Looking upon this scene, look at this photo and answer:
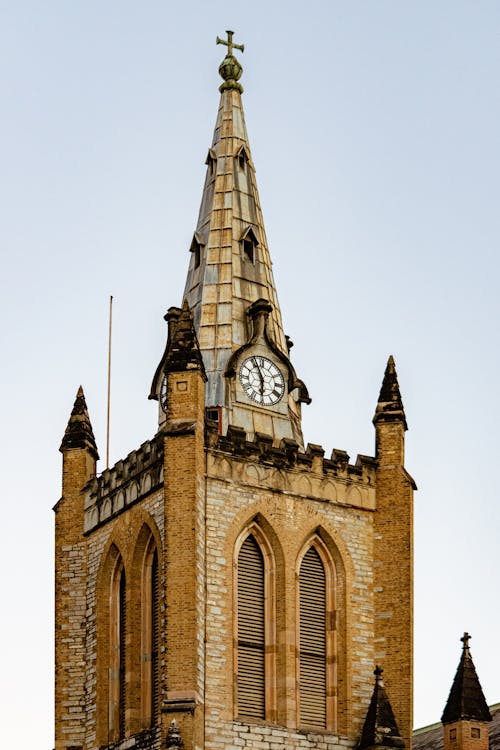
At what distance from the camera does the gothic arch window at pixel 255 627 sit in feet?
202

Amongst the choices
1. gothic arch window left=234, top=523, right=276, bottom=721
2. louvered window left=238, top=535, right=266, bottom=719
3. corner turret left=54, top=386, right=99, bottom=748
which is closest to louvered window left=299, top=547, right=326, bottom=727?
gothic arch window left=234, top=523, right=276, bottom=721

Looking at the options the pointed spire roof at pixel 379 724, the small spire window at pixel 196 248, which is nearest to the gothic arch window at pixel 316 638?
the pointed spire roof at pixel 379 724

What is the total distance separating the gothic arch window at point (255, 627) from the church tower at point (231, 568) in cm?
5

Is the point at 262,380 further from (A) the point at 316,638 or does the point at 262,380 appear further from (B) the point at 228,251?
(A) the point at 316,638

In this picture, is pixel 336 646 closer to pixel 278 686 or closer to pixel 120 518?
pixel 278 686

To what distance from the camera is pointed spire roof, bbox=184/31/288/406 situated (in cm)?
6762

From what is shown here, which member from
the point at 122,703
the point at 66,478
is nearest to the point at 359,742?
the point at 122,703

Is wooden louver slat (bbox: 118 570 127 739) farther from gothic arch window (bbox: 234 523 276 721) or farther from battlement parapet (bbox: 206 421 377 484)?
battlement parapet (bbox: 206 421 377 484)

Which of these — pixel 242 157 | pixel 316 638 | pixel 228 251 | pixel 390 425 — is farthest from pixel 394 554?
pixel 242 157

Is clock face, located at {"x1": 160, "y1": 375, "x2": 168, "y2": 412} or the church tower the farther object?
clock face, located at {"x1": 160, "y1": 375, "x2": 168, "y2": 412}

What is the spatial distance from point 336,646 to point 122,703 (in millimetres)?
5947

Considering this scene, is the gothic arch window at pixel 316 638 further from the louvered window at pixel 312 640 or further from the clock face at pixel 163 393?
the clock face at pixel 163 393

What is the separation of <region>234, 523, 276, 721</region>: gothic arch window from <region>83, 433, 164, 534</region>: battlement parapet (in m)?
3.02

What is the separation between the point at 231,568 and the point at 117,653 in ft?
13.9
